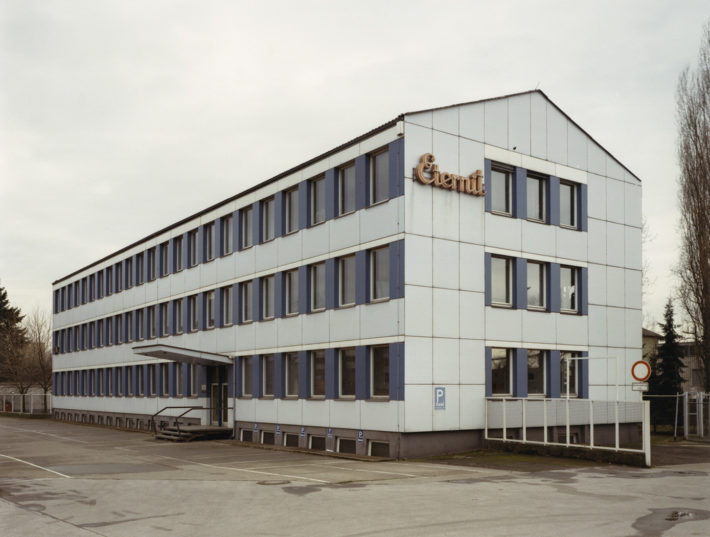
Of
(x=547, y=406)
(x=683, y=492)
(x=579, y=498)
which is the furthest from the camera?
(x=547, y=406)

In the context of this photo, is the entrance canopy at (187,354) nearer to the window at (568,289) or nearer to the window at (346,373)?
the window at (346,373)

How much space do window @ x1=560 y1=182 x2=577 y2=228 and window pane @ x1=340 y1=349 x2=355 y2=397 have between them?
854cm

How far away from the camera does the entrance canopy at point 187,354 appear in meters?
32.8

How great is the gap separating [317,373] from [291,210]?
5.95 m

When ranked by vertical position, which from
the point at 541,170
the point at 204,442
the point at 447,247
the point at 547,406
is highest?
the point at 541,170

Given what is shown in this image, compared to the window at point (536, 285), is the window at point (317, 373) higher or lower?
lower

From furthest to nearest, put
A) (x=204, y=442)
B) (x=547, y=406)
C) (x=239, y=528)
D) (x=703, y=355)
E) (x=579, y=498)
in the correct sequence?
(x=703, y=355)
(x=204, y=442)
(x=547, y=406)
(x=579, y=498)
(x=239, y=528)

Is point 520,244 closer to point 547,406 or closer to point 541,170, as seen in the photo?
point 541,170

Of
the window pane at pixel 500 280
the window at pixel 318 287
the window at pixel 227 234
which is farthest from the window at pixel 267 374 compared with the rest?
the window pane at pixel 500 280

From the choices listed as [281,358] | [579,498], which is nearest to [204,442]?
[281,358]

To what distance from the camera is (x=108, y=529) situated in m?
12.0

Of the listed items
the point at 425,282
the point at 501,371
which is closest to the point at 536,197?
the point at 501,371

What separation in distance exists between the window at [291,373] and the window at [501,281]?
24.3ft

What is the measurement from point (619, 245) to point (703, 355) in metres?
12.0
